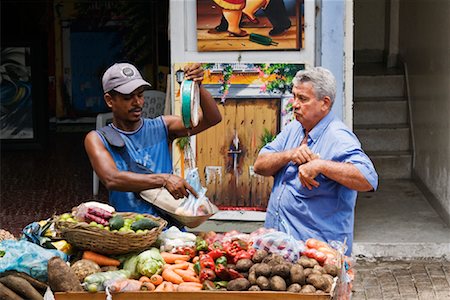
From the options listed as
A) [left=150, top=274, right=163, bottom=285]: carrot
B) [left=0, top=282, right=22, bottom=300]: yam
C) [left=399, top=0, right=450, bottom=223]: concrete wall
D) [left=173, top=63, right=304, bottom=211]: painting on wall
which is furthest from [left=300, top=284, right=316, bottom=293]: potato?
[left=399, top=0, right=450, bottom=223]: concrete wall

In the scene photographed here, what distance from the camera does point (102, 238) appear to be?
4.62m

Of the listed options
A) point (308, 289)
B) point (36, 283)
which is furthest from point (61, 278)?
point (308, 289)

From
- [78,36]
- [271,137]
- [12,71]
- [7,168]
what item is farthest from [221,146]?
[78,36]

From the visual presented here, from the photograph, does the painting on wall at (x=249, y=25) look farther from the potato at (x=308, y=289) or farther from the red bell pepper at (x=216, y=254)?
the potato at (x=308, y=289)

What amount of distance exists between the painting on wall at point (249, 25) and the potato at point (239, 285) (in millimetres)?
4206

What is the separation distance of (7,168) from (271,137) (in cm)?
562

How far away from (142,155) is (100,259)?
0.89 meters

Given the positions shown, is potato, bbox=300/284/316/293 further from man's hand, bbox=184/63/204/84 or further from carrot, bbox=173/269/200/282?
man's hand, bbox=184/63/204/84

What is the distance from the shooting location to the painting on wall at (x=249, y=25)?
8.23 meters

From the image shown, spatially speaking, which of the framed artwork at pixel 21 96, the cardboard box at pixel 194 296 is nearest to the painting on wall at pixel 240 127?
the cardboard box at pixel 194 296

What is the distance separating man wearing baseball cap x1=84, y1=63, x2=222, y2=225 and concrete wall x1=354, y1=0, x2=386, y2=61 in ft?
28.1

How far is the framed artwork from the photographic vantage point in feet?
45.6

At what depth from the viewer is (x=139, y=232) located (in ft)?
15.4

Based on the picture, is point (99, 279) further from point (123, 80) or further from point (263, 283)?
point (123, 80)
